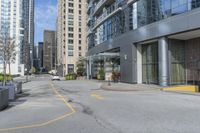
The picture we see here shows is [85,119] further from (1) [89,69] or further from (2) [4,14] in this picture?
(2) [4,14]

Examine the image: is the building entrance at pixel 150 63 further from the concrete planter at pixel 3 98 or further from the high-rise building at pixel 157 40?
the concrete planter at pixel 3 98

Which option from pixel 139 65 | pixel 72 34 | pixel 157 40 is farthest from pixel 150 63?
pixel 72 34

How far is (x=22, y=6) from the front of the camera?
10188 centimetres

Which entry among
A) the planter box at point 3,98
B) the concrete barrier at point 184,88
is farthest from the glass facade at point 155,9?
the planter box at point 3,98

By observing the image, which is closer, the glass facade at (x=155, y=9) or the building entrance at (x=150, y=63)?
the glass facade at (x=155, y=9)

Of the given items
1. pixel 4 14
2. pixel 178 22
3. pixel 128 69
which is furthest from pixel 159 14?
pixel 4 14

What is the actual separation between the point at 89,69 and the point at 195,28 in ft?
147

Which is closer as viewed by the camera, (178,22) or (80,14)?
(178,22)

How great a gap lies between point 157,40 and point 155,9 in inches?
140

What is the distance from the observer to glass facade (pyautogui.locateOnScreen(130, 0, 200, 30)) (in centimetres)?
3012

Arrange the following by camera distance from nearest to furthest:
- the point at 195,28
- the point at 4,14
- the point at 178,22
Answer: the point at 195,28, the point at 178,22, the point at 4,14

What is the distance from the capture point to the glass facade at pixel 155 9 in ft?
98.8

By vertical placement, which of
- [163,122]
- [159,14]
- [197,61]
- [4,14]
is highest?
[4,14]

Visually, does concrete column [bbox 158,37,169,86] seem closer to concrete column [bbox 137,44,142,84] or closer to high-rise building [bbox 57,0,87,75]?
concrete column [bbox 137,44,142,84]
